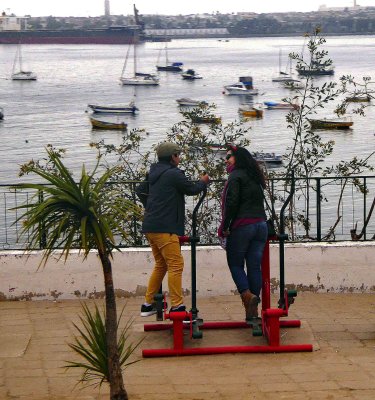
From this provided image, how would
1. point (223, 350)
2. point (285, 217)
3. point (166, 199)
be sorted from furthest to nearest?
point (285, 217)
point (166, 199)
point (223, 350)

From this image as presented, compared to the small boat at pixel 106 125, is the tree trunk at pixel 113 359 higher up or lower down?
higher up

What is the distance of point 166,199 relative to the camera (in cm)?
846

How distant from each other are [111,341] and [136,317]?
2817 millimetres

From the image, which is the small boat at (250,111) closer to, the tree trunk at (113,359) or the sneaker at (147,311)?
the sneaker at (147,311)

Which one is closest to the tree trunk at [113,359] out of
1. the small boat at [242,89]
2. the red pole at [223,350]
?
the red pole at [223,350]

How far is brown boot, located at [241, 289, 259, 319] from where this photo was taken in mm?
8534

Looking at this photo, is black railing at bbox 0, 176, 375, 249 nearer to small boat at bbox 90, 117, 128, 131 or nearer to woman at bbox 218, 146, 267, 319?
woman at bbox 218, 146, 267, 319

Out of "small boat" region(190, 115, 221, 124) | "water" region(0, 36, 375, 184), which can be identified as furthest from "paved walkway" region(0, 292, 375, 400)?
"water" region(0, 36, 375, 184)

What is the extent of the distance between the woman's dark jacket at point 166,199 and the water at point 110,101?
41.6 metres

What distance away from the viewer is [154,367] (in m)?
7.96

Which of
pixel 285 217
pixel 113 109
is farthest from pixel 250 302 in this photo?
pixel 113 109

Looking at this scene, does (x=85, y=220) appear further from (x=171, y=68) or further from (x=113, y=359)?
(x=171, y=68)

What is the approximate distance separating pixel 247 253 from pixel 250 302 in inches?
15.7

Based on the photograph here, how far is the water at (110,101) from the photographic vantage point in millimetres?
66188
